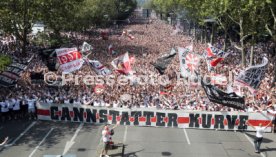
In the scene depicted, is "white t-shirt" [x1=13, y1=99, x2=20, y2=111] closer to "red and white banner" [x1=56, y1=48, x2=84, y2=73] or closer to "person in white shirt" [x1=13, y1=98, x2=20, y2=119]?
"person in white shirt" [x1=13, y1=98, x2=20, y2=119]

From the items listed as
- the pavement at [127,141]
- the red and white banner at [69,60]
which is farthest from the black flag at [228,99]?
the red and white banner at [69,60]

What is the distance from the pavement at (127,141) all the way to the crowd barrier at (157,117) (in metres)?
0.38

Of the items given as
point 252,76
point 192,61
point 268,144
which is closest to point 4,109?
point 192,61

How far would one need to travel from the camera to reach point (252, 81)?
23.6 m

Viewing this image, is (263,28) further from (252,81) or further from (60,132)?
(60,132)

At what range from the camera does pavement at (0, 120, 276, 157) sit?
→ 67.3 feet

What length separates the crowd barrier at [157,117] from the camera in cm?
2392

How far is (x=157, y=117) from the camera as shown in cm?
2442

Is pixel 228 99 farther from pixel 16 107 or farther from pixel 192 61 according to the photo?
pixel 16 107

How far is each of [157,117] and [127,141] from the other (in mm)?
3090

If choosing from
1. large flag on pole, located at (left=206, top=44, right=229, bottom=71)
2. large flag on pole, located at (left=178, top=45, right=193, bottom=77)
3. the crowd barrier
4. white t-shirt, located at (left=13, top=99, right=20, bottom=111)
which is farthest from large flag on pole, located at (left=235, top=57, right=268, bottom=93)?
white t-shirt, located at (left=13, top=99, right=20, bottom=111)

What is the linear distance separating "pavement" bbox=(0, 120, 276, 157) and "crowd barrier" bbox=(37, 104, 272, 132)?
0.38m

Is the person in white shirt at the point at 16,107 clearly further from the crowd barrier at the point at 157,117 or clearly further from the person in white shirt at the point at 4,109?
the crowd barrier at the point at 157,117

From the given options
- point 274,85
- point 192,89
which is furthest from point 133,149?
point 274,85
